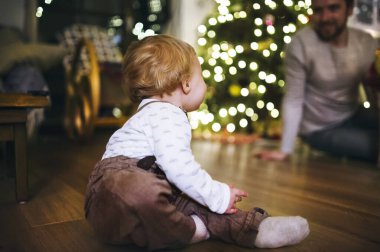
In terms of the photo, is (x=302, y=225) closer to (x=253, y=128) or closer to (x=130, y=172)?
(x=130, y=172)

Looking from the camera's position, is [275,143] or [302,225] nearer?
[302,225]

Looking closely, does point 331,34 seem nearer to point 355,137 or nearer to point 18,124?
point 355,137

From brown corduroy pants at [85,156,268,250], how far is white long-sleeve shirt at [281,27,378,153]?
1.23 metres

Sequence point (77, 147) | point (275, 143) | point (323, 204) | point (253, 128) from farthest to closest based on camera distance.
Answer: point (253, 128) → point (275, 143) → point (77, 147) → point (323, 204)

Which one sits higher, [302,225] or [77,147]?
[302,225]

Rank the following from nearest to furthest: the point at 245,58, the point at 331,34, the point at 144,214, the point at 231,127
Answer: the point at 144,214 → the point at 331,34 → the point at 245,58 → the point at 231,127

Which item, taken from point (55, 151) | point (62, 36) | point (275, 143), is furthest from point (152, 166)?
point (62, 36)

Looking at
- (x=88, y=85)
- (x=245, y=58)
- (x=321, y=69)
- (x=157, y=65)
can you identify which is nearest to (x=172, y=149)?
(x=157, y=65)

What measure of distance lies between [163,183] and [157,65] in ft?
0.77

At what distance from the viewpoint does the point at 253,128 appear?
2.95m

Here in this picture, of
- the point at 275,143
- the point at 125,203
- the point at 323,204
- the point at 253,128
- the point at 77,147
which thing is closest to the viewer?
the point at 125,203

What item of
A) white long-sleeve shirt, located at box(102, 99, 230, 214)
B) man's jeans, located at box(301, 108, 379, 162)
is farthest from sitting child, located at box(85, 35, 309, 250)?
man's jeans, located at box(301, 108, 379, 162)

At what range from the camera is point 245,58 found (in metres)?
2.66

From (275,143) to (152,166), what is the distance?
7.01 ft
